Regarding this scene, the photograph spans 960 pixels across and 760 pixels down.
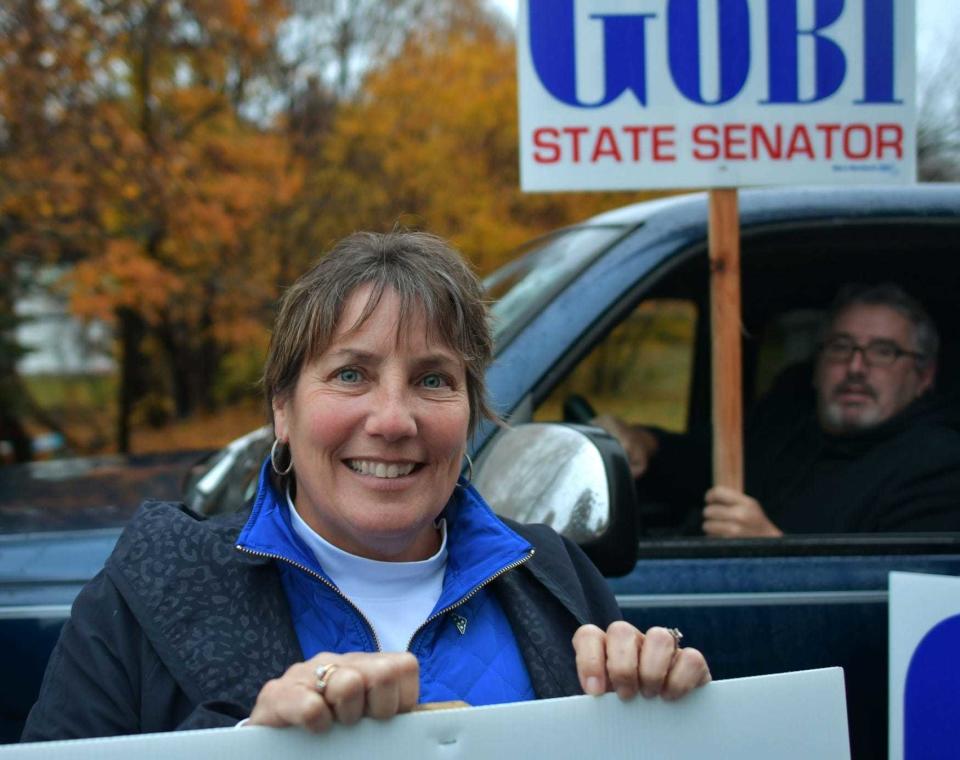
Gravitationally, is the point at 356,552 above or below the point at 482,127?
below

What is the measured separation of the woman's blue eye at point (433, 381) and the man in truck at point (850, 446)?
3.79 feet

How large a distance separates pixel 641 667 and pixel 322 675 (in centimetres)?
44

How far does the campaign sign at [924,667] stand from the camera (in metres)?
2.25

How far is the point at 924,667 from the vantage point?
7.48ft

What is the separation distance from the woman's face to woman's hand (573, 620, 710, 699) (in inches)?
15.8

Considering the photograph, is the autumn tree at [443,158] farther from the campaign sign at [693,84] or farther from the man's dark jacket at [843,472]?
the campaign sign at [693,84]

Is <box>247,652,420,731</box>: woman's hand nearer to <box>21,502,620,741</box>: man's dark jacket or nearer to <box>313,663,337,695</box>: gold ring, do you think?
<box>313,663,337,695</box>: gold ring

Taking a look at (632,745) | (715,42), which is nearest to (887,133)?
(715,42)

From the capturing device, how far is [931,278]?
347cm

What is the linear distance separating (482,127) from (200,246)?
460 centimetres

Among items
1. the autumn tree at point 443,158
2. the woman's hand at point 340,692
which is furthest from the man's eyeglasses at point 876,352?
the autumn tree at point 443,158

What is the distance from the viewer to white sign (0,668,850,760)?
1355mm

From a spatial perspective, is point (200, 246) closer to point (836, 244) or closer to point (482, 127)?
point (482, 127)

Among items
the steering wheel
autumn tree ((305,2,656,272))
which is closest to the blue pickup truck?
the steering wheel
